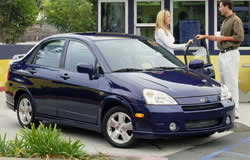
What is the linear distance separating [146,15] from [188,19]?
141 cm

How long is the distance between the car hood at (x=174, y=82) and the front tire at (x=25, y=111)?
6.78 ft

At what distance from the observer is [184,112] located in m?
7.57

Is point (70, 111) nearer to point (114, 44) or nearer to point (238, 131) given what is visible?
point (114, 44)

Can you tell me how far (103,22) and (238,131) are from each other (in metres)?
10.6

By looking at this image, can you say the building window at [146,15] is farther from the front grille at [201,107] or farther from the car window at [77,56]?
the front grille at [201,107]

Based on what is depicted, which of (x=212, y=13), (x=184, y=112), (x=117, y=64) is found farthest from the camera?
(x=212, y=13)

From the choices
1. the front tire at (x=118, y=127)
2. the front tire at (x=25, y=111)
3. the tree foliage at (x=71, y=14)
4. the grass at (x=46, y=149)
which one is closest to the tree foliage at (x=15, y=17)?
the front tire at (x=25, y=111)

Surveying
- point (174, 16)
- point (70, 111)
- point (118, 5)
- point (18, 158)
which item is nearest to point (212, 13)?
point (174, 16)

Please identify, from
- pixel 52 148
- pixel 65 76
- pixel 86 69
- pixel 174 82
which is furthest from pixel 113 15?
pixel 52 148

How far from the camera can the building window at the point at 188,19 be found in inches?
741

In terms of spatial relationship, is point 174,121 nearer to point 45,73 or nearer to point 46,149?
point 46,149

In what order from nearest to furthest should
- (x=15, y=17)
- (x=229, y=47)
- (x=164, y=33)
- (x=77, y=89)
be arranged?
(x=77, y=89) < (x=229, y=47) < (x=164, y=33) < (x=15, y=17)

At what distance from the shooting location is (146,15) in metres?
19.3

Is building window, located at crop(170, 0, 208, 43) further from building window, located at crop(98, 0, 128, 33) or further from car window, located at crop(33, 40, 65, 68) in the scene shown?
car window, located at crop(33, 40, 65, 68)
